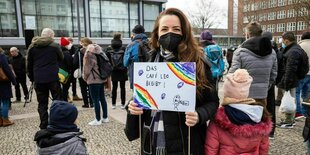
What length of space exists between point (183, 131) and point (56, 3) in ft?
80.9

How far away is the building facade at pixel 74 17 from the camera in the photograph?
21688 millimetres

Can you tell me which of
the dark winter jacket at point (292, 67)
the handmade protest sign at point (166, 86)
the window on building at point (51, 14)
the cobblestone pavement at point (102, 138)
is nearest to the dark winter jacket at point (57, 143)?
the handmade protest sign at point (166, 86)

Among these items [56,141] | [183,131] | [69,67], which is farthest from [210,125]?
[69,67]

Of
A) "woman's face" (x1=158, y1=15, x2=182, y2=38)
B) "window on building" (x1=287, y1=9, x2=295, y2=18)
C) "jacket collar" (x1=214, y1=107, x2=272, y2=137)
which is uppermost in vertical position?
"window on building" (x1=287, y1=9, x2=295, y2=18)

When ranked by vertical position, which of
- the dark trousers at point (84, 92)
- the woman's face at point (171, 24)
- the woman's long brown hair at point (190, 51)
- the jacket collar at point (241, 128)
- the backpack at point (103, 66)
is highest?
the woman's face at point (171, 24)

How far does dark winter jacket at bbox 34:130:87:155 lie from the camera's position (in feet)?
7.69

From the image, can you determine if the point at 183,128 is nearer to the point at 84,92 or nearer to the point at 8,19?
the point at 84,92

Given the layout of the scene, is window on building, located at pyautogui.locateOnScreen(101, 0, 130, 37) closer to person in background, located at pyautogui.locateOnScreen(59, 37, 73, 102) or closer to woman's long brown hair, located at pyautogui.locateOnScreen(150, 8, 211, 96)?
person in background, located at pyautogui.locateOnScreen(59, 37, 73, 102)

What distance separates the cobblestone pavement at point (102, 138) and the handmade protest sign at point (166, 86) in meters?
2.50

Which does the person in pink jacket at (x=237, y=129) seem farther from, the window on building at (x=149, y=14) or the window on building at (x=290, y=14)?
the window on building at (x=290, y=14)

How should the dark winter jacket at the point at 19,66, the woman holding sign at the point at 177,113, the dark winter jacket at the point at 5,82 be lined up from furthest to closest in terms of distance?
the dark winter jacket at the point at 19,66
the dark winter jacket at the point at 5,82
the woman holding sign at the point at 177,113

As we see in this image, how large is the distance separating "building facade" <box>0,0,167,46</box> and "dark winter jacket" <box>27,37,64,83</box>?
15.6 m

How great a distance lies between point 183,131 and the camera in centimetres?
205

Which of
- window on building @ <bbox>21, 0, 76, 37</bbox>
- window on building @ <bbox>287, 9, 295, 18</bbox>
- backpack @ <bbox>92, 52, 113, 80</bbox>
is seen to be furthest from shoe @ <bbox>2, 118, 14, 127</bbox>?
window on building @ <bbox>287, 9, 295, 18</bbox>
